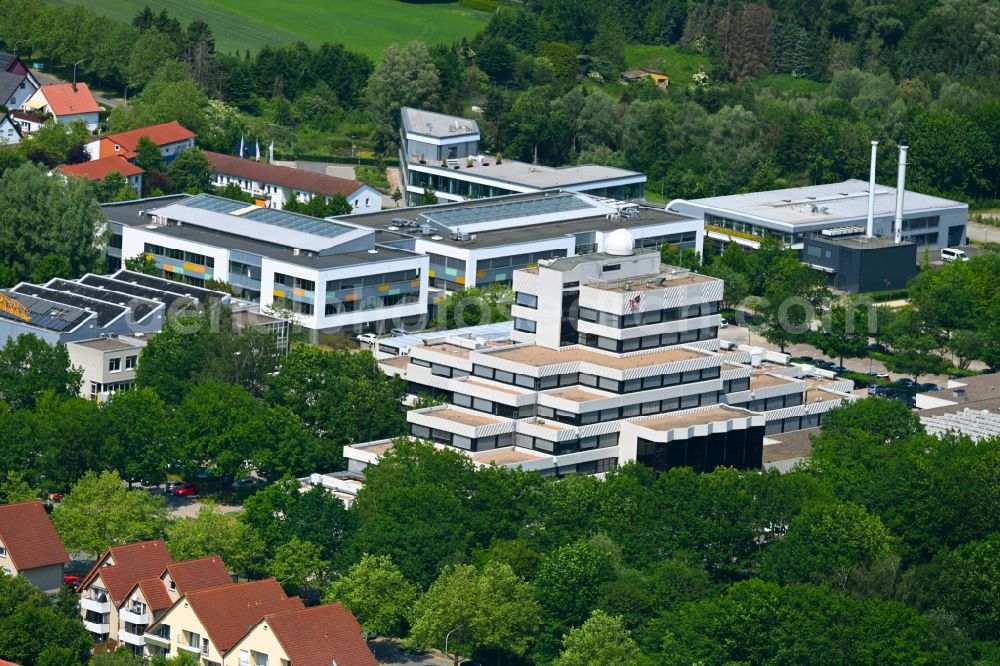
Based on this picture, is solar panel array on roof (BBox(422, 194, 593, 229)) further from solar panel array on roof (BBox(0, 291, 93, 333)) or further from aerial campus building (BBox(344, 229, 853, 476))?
aerial campus building (BBox(344, 229, 853, 476))

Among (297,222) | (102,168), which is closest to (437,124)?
(102,168)

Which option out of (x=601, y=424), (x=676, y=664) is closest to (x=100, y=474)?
(x=601, y=424)

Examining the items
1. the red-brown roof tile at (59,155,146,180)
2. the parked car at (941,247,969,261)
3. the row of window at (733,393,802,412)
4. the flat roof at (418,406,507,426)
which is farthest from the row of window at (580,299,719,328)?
the red-brown roof tile at (59,155,146,180)

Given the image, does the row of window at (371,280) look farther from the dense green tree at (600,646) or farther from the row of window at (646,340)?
the dense green tree at (600,646)

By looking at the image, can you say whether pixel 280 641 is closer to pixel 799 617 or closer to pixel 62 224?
pixel 799 617

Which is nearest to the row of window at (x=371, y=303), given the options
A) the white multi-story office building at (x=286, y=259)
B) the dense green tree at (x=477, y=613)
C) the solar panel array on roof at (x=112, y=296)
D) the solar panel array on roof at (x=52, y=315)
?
the white multi-story office building at (x=286, y=259)
